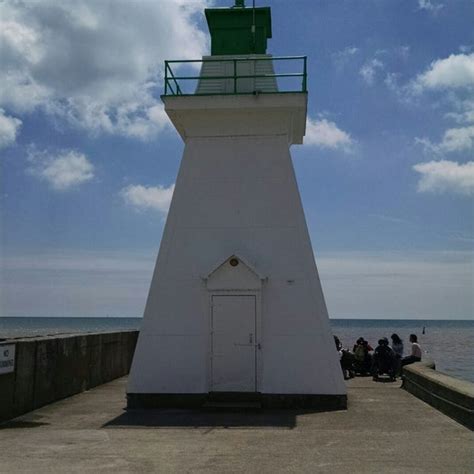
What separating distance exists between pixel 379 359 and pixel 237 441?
379 inches

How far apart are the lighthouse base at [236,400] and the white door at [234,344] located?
17 centimetres

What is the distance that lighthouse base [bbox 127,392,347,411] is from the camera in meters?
12.1

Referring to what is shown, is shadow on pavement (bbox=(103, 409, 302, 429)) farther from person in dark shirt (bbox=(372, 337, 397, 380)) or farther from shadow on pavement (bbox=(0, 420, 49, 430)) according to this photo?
person in dark shirt (bbox=(372, 337, 397, 380))

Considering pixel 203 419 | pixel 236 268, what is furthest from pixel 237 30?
pixel 203 419

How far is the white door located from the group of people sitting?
5.27 meters

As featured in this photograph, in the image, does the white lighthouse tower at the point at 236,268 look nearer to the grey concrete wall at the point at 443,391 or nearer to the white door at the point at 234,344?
the white door at the point at 234,344

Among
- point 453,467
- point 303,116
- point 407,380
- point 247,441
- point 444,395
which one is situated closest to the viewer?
point 453,467

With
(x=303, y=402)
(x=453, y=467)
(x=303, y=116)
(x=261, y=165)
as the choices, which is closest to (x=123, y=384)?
(x=303, y=402)

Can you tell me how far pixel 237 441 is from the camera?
9125 mm

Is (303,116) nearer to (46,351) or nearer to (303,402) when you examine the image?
(303,402)

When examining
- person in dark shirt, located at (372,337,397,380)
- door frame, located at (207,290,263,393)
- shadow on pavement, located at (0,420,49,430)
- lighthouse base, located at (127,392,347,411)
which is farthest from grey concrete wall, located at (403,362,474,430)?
shadow on pavement, located at (0,420,49,430)

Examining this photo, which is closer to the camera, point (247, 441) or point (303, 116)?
point (247, 441)

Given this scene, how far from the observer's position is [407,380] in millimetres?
15047

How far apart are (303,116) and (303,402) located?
588cm
